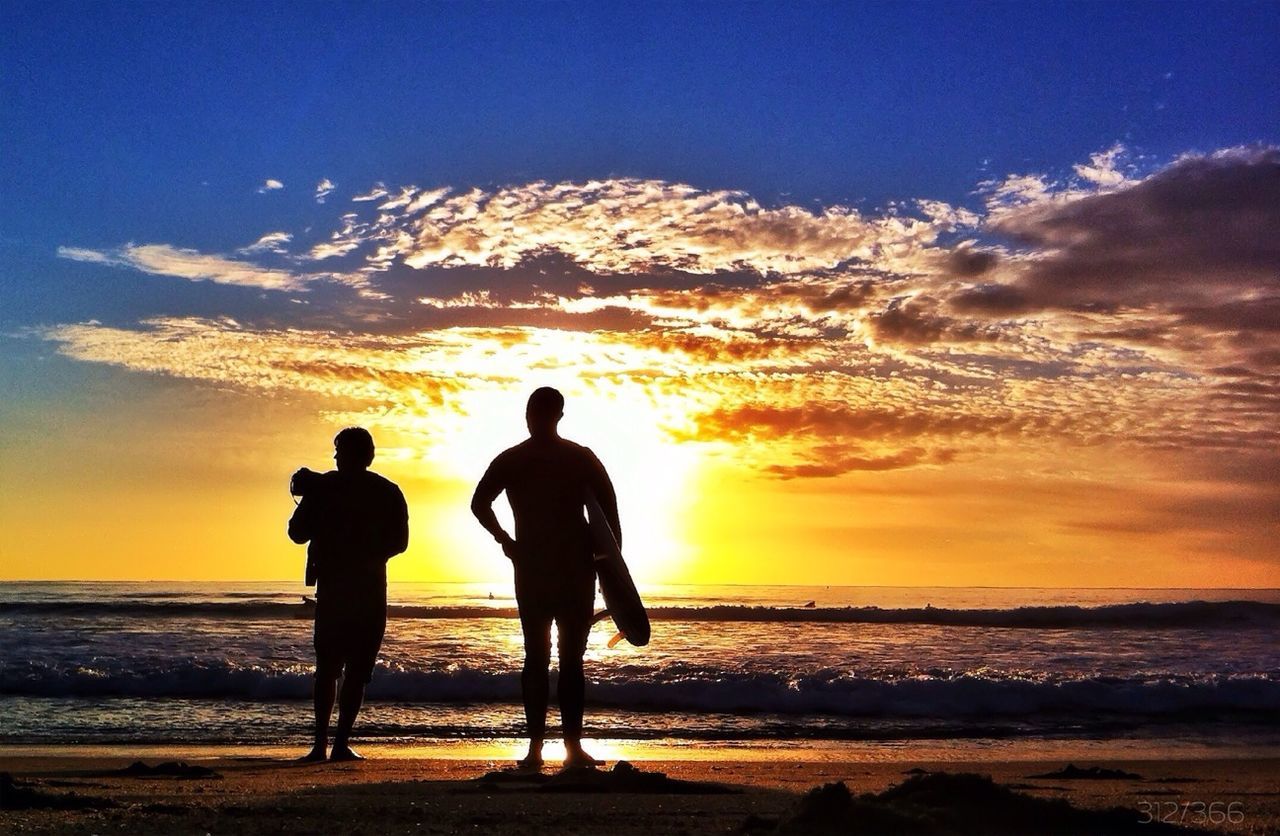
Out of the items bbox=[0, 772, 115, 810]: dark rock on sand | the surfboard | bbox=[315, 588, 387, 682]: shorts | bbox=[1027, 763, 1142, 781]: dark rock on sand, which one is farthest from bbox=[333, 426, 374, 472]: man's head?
bbox=[1027, 763, 1142, 781]: dark rock on sand

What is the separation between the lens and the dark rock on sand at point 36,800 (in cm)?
420

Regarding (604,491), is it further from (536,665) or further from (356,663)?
(356,663)

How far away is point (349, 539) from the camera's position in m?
6.55

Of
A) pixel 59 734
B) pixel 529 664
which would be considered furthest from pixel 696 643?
pixel 529 664

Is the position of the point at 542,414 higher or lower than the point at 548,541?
higher

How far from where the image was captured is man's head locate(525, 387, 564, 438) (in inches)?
235

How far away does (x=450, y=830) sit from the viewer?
3785mm

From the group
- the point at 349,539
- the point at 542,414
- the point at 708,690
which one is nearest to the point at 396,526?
the point at 349,539

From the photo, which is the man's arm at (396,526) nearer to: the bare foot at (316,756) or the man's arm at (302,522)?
the man's arm at (302,522)

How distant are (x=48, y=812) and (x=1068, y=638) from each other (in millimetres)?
21276

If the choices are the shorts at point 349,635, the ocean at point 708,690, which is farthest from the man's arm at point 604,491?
the ocean at point 708,690

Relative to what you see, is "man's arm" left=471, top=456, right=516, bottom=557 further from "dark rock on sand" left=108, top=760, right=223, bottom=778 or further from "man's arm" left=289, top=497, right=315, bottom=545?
"dark rock on sand" left=108, top=760, right=223, bottom=778

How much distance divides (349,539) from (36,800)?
2465mm

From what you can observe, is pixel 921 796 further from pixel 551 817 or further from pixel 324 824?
pixel 324 824
